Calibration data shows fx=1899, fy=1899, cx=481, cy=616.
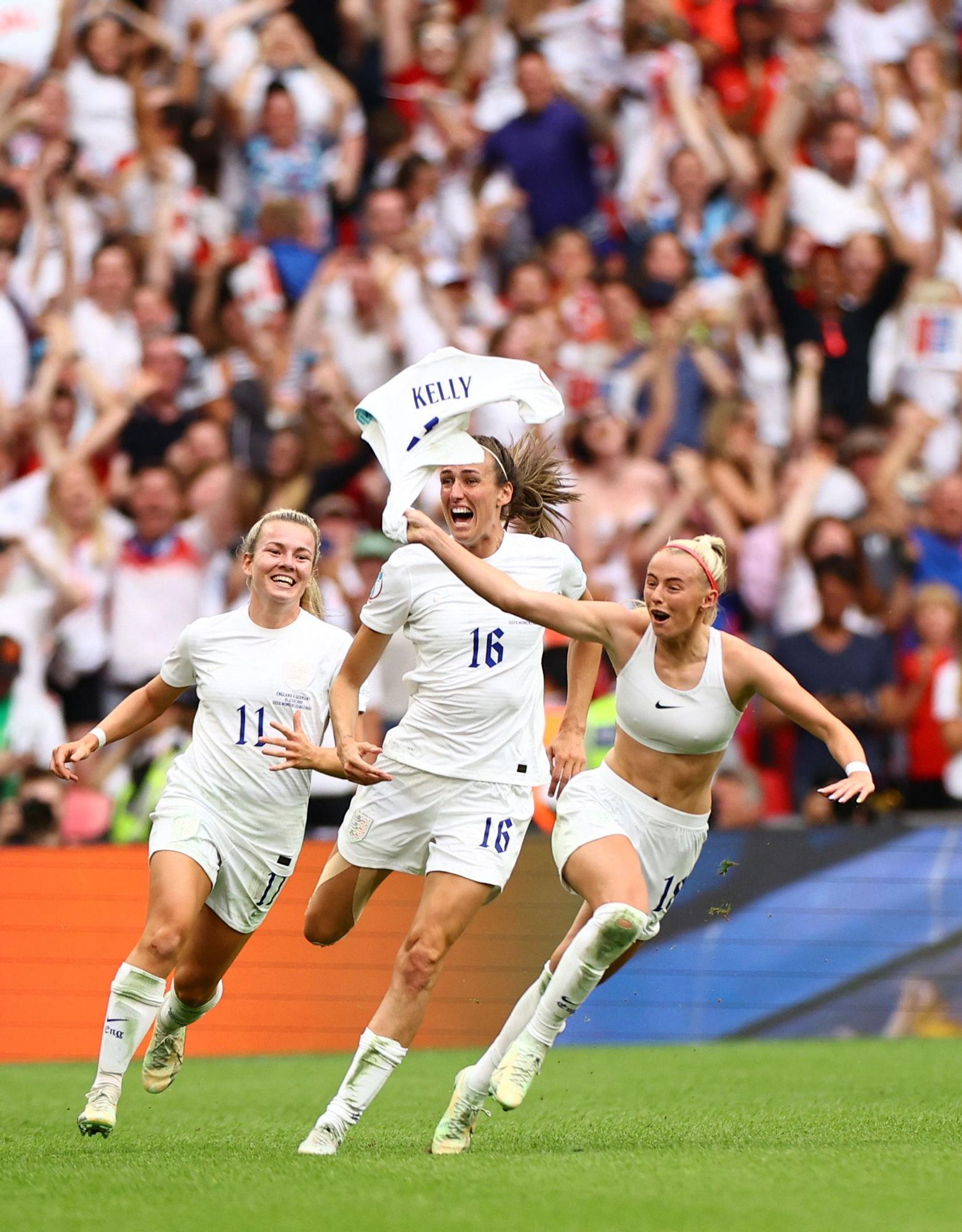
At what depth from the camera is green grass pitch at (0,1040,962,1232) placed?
5.12 m

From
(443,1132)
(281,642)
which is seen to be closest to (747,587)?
(281,642)

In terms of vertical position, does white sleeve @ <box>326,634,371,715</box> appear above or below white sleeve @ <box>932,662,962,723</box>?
above

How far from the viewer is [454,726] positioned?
6988 millimetres

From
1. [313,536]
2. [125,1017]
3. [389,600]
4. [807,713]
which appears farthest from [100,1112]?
[807,713]

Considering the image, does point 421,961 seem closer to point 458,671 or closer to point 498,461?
point 458,671

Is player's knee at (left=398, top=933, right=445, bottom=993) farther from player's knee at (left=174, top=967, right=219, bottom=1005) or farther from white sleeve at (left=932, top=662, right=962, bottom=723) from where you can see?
white sleeve at (left=932, top=662, right=962, bottom=723)

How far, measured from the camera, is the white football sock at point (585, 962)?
6359 millimetres

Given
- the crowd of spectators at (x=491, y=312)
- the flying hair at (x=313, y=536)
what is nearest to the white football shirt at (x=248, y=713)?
the flying hair at (x=313, y=536)

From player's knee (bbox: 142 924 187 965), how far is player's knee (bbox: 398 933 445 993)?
0.87 m

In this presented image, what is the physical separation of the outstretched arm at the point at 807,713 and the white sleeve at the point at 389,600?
1220 millimetres

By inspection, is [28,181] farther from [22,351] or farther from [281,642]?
[281,642]

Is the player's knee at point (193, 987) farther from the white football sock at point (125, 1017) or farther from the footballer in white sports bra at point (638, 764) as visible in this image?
the footballer in white sports bra at point (638, 764)

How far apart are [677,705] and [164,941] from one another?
6.71ft

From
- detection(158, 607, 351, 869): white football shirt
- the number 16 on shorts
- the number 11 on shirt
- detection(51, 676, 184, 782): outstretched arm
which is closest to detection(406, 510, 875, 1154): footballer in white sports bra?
the number 16 on shorts
